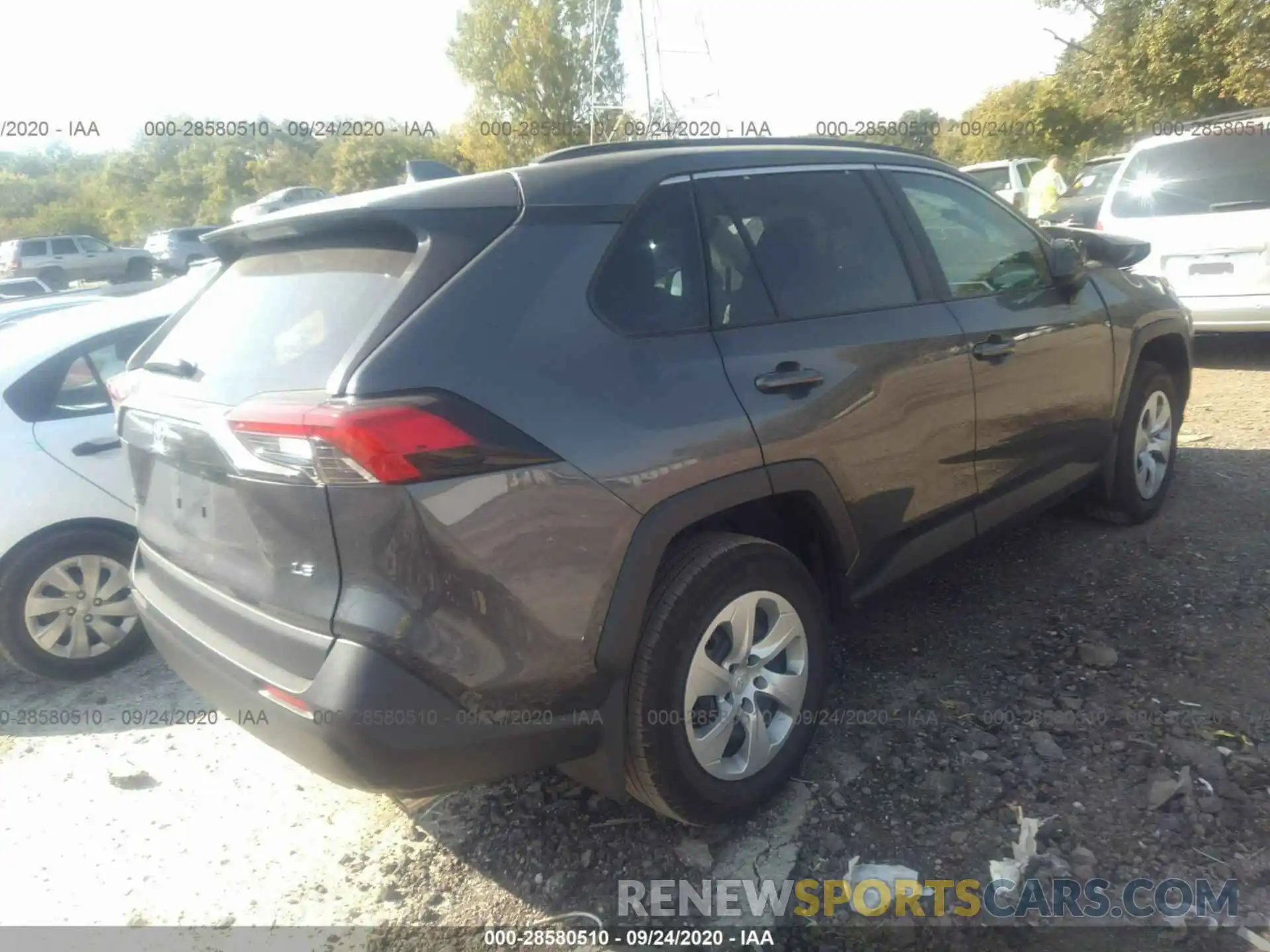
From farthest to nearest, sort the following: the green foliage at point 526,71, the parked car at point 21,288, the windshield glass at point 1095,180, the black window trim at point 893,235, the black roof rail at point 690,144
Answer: the green foliage at point 526,71 < the parked car at point 21,288 < the windshield glass at point 1095,180 < the black window trim at point 893,235 < the black roof rail at point 690,144

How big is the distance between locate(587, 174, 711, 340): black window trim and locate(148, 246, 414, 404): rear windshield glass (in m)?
0.48

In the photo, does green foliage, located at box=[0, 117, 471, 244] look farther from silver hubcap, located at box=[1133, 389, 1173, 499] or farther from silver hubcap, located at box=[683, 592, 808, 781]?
silver hubcap, located at box=[683, 592, 808, 781]

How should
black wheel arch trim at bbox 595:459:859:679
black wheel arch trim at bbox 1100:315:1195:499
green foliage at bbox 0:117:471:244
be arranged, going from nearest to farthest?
1. black wheel arch trim at bbox 595:459:859:679
2. black wheel arch trim at bbox 1100:315:1195:499
3. green foliage at bbox 0:117:471:244

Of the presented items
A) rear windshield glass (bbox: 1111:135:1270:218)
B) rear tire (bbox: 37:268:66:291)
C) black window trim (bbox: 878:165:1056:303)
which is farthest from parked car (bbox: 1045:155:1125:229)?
rear tire (bbox: 37:268:66:291)

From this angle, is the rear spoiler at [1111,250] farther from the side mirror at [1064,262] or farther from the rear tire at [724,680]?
the rear tire at [724,680]

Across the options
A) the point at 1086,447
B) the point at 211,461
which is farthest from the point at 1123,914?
the point at 211,461

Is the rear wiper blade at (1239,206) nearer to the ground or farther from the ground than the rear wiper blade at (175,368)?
nearer to the ground

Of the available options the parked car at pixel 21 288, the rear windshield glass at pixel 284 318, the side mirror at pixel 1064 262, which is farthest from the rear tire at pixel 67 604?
the parked car at pixel 21 288

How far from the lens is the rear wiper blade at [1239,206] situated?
6656mm

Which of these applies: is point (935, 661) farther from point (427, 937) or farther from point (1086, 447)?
point (427, 937)

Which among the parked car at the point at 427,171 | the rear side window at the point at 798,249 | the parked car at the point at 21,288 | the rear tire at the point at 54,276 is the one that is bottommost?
the rear tire at the point at 54,276

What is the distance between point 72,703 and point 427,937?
2350 millimetres

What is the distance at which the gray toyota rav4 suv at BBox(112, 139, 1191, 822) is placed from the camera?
80.3 inches

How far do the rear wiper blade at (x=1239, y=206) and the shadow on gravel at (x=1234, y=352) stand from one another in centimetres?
Answer: 116
